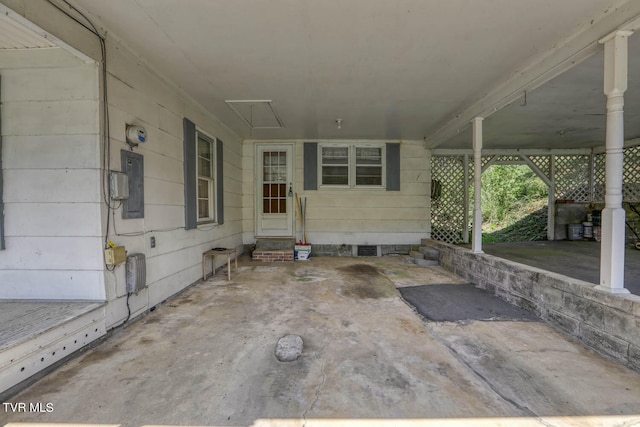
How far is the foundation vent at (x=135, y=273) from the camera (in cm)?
271

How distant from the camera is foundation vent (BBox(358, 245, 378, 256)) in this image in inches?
263

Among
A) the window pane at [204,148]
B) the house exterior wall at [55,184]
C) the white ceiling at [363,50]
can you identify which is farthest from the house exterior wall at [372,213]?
the house exterior wall at [55,184]

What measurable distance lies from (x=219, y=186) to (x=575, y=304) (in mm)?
4954

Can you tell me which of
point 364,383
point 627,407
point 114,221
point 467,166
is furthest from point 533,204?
point 114,221

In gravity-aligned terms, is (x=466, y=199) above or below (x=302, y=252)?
above

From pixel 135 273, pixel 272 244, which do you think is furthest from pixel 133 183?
pixel 272 244

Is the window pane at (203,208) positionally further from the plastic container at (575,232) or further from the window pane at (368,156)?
the plastic container at (575,232)

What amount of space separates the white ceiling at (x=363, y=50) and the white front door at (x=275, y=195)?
1.92 m

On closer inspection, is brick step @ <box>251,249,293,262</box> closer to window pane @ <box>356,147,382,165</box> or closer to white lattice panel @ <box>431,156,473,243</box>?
window pane @ <box>356,147,382,165</box>

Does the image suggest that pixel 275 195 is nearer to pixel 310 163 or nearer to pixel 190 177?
pixel 310 163

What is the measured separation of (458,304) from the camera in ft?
11.0

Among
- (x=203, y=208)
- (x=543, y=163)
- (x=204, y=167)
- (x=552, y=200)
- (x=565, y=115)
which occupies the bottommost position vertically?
(x=203, y=208)

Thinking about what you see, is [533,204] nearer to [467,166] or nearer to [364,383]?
[467,166]

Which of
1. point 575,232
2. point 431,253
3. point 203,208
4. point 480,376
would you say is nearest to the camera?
point 480,376
